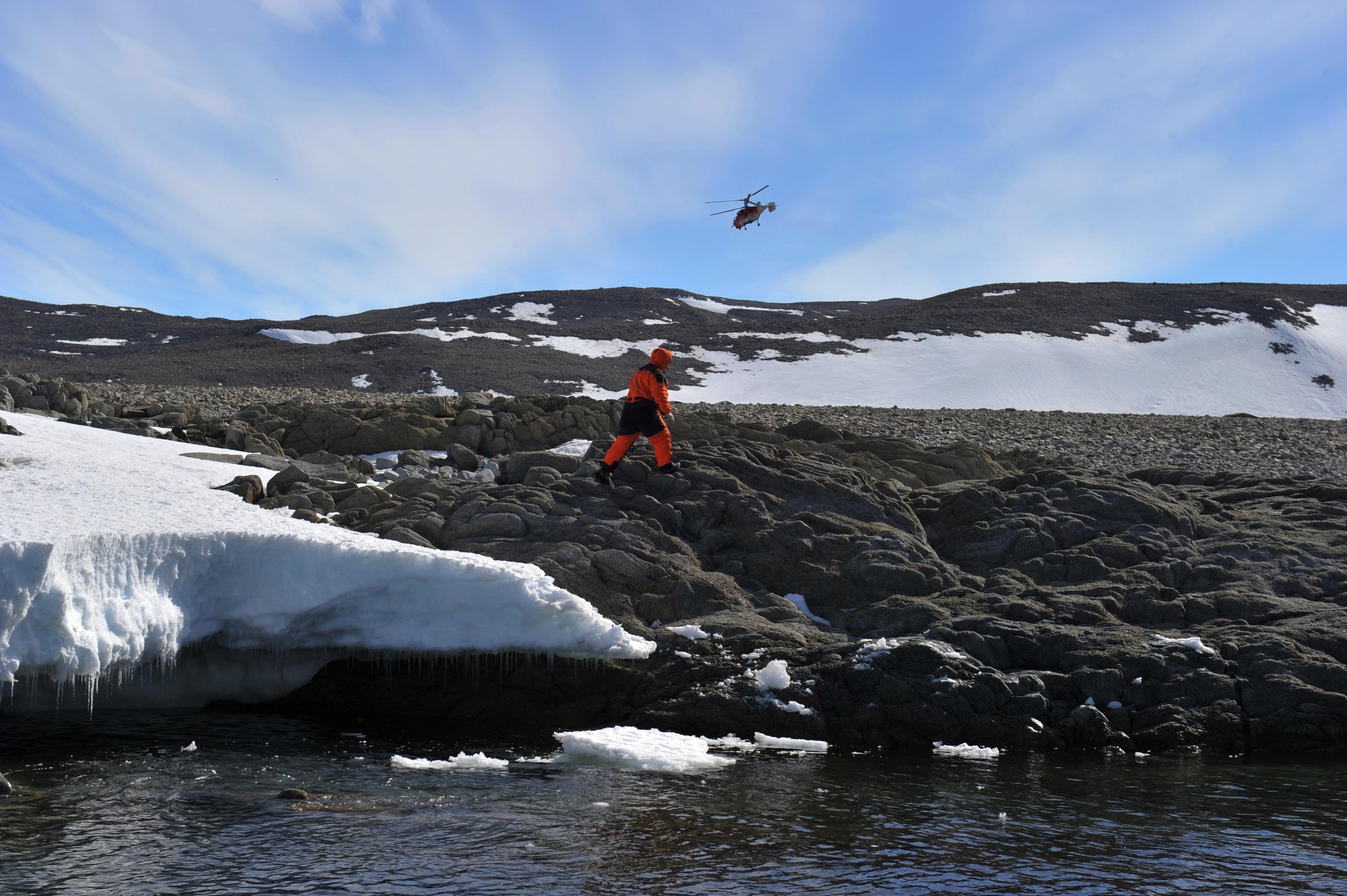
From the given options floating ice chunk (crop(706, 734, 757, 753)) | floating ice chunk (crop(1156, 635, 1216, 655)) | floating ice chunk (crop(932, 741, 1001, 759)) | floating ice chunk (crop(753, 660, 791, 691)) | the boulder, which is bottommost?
floating ice chunk (crop(706, 734, 757, 753))

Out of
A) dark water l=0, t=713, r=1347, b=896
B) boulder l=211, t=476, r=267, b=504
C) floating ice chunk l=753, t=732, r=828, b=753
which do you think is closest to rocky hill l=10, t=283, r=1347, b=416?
boulder l=211, t=476, r=267, b=504

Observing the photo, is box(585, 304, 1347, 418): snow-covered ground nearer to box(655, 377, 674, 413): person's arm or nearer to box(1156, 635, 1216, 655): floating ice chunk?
box(655, 377, 674, 413): person's arm

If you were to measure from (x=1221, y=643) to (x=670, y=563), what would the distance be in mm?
5576

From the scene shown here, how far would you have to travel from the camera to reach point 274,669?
9859 millimetres

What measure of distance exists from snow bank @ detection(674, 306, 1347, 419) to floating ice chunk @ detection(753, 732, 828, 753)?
33.2 metres

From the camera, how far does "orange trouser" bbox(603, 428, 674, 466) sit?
12.7 metres

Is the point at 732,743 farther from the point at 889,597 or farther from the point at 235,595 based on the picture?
the point at 235,595

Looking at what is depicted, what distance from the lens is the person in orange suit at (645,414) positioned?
12.5m

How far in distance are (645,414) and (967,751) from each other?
5.76m

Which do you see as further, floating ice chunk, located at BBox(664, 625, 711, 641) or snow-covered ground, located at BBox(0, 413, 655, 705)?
floating ice chunk, located at BBox(664, 625, 711, 641)

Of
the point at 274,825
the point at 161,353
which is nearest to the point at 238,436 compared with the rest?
the point at 274,825

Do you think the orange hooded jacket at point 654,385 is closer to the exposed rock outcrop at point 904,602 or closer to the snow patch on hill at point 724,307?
the exposed rock outcrop at point 904,602

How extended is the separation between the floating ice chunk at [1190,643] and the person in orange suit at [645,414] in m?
6.00

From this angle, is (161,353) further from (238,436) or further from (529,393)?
(238,436)
